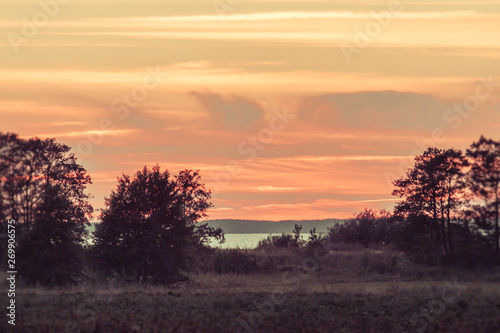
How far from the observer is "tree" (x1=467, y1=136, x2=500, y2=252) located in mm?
28047

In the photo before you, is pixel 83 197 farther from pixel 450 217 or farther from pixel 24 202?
pixel 450 217

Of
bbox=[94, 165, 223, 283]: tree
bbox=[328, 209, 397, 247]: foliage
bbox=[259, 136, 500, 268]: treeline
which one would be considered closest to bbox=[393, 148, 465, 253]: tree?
bbox=[259, 136, 500, 268]: treeline

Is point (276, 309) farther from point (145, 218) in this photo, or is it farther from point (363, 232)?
point (363, 232)

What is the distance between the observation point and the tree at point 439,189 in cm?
3297

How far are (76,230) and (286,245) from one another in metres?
50.3

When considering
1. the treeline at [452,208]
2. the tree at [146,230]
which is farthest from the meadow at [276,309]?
the tree at [146,230]

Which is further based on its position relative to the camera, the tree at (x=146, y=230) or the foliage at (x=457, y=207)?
the tree at (x=146, y=230)

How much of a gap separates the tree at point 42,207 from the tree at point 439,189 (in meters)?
19.0

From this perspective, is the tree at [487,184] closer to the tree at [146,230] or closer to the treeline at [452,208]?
the treeline at [452,208]

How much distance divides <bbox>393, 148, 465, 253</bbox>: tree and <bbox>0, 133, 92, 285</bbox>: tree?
62.3 feet

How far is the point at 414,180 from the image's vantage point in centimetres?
4962

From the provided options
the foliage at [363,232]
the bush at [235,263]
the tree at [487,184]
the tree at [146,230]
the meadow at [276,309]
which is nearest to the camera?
the tree at [487,184]

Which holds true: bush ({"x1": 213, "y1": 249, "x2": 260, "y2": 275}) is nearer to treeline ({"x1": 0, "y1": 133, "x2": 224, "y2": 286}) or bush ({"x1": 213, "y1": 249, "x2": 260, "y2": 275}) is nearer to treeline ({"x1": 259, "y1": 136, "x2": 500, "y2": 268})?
treeline ({"x1": 0, "y1": 133, "x2": 224, "y2": 286})

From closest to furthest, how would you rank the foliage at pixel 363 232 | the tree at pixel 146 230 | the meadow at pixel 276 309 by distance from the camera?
the meadow at pixel 276 309, the tree at pixel 146 230, the foliage at pixel 363 232
